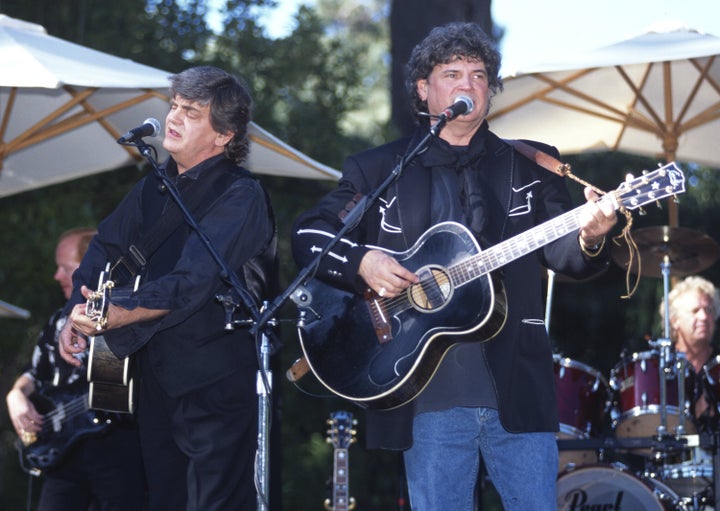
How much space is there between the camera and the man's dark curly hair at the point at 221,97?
15.0 feet

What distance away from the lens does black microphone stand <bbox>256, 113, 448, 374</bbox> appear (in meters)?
3.87

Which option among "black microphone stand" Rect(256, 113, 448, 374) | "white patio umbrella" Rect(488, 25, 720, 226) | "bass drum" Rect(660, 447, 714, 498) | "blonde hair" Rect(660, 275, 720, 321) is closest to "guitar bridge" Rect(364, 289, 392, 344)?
"black microphone stand" Rect(256, 113, 448, 374)

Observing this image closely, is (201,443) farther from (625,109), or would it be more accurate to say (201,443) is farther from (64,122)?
(625,109)

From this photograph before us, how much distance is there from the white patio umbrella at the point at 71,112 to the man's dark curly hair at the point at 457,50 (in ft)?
6.36

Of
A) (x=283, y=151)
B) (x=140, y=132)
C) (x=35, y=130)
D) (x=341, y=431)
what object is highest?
(x=35, y=130)

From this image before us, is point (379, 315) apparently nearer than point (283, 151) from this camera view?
Yes

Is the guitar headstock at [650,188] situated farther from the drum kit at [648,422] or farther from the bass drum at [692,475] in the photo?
the bass drum at [692,475]

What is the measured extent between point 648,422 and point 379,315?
10.7 feet

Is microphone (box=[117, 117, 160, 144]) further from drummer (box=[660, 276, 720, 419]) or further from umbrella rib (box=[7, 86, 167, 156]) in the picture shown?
drummer (box=[660, 276, 720, 419])

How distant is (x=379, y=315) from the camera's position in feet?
13.6

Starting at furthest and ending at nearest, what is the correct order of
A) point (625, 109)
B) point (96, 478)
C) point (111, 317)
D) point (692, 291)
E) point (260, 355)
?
point (625, 109), point (692, 291), point (96, 478), point (111, 317), point (260, 355)

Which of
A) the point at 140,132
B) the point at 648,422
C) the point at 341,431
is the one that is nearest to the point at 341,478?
the point at 341,431

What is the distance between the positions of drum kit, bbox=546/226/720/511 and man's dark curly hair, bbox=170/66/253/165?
267 centimetres

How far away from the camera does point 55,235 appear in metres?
8.82
